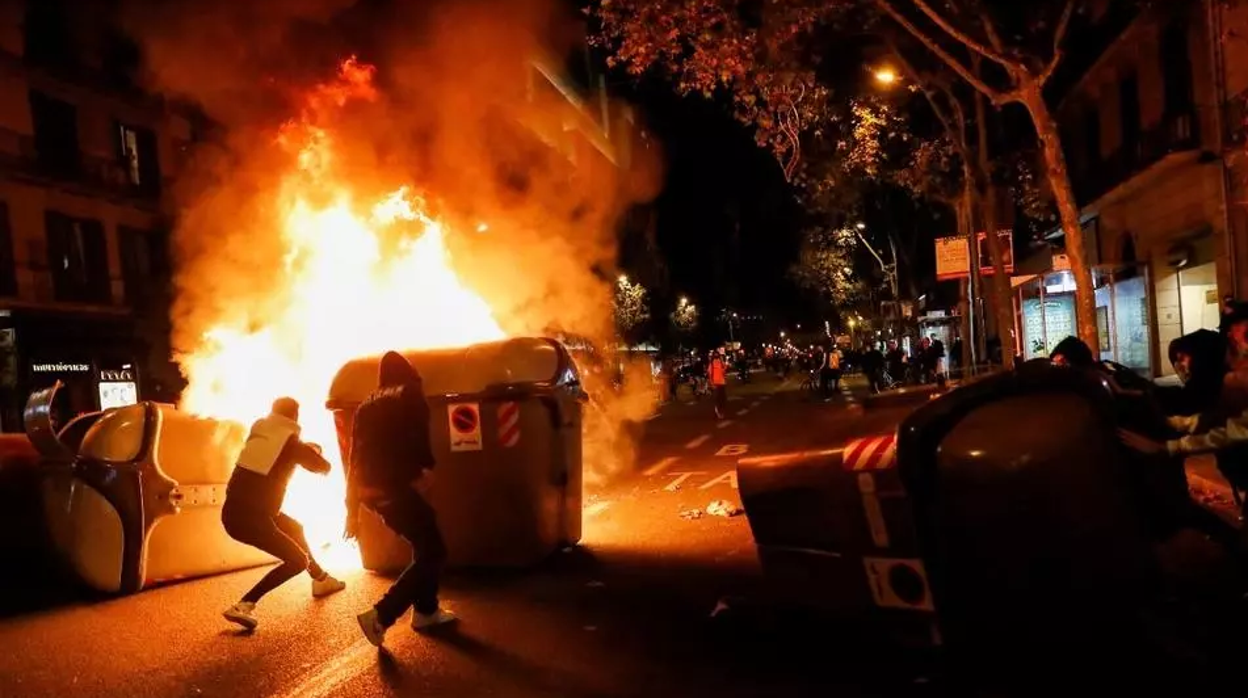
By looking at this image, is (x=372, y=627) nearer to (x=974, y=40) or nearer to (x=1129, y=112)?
(x=974, y=40)

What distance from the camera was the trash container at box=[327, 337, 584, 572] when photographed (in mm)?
7012

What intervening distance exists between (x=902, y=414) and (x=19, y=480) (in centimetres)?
688

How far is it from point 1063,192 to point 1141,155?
9.96 metres

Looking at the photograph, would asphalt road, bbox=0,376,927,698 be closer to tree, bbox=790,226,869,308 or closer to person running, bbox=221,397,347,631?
person running, bbox=221,397,347,631

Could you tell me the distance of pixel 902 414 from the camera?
4.69 meters

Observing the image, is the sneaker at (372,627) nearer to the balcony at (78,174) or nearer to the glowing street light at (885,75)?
the glowing street light at (885,75)

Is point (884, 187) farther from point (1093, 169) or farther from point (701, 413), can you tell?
point (701, 413)

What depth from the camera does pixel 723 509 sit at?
365 inches

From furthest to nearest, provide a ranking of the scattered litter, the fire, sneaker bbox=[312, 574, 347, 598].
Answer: the fire
the scattered litter
sneaker bbox=[312, 574, 347, 598]

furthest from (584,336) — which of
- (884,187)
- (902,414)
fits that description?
(884,187)

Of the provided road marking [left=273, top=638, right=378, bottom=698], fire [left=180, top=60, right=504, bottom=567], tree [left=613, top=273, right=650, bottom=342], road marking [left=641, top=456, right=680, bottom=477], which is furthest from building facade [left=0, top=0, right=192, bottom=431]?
road marking [left=273, top=638, right=378, bottom=698]

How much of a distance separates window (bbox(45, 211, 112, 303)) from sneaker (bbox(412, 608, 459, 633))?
2465 cm

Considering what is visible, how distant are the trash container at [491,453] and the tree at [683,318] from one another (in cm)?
4196

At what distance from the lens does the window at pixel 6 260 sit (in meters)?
24.2
